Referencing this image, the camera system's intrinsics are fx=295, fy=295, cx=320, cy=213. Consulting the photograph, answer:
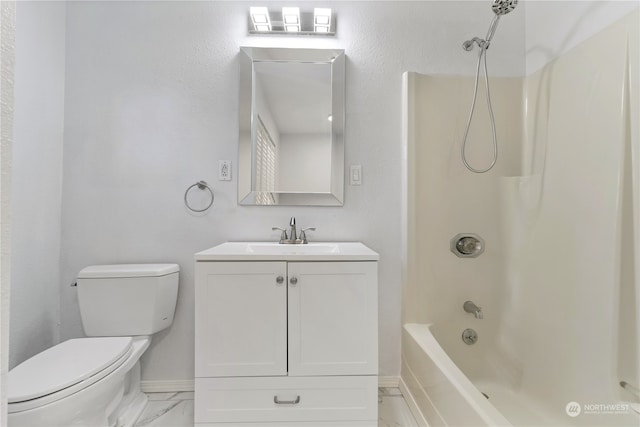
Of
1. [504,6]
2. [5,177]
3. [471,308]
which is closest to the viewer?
[5,177]

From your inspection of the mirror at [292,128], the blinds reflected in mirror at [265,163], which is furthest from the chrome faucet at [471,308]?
the blinds reflected in mirror at [265,163]

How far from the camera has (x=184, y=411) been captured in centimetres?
146

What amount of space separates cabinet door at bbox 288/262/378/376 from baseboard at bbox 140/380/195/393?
80 cm

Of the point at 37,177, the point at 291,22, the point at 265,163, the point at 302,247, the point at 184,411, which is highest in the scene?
the point at 291,22

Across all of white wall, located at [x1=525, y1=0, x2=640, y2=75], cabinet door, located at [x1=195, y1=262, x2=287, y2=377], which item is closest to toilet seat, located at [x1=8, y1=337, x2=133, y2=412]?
cabinet door, located at [x1=195, y1=262, x2=287, y2=377]

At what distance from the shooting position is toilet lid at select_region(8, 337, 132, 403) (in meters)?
0.96

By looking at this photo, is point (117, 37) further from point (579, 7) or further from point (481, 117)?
point (579, 7)

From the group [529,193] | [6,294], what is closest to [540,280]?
[529,193]

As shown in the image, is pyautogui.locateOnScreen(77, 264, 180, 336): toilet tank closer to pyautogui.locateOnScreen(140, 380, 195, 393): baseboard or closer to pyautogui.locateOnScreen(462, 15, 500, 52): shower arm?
pyautogui.locateOnScreen(140, 380, 195, 393): baseboard

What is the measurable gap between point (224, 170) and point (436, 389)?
4.86ft

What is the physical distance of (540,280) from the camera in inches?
57.2

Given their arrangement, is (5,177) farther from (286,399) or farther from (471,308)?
(471,308)

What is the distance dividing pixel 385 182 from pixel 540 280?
907mm

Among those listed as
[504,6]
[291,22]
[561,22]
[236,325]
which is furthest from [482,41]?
[236,325]
